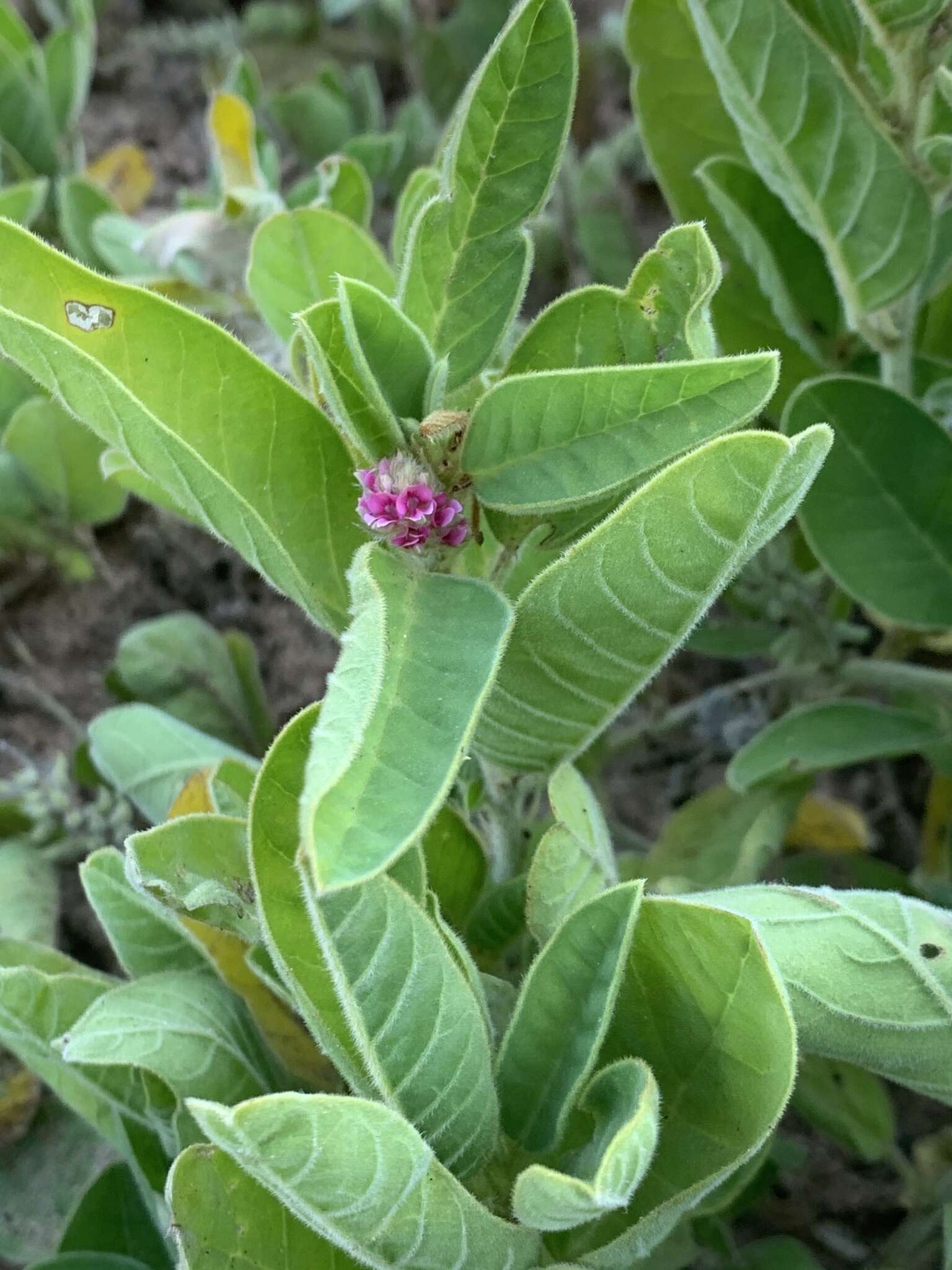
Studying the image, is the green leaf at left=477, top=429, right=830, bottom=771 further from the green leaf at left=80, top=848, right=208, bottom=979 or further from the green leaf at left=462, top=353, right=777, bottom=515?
the green leaf at left=80, top=848, right=208, bottom=979

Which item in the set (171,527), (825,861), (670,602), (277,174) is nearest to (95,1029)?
(670,602)

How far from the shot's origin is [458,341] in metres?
0.55

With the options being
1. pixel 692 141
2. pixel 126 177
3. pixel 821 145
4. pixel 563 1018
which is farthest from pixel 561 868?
pixel 126 177

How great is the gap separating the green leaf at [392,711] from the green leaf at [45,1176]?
1.95 feet

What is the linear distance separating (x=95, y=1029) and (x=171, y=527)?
→ 2.56 ft

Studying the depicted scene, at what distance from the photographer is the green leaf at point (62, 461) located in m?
1.02

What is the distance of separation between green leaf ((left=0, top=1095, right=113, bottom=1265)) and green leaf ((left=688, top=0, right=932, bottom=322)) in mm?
821

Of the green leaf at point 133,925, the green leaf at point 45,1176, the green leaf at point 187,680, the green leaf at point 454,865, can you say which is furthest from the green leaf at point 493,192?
the green leaf at point 45,1176

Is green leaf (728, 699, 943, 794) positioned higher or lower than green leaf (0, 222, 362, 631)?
lower

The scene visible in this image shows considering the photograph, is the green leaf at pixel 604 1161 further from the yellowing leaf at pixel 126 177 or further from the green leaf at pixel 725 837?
the yellowing leaf at pixel 126 177

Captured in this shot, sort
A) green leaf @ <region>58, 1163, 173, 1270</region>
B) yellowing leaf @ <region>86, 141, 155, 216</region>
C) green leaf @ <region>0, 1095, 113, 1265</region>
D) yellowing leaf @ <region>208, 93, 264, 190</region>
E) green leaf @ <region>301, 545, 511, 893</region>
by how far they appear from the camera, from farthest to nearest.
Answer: yellowing leaf @ <region>86, 141, 155, 216</region>
yellowing leaf @ <region>208, 93, 264, 190</region>
green leaf @ <region>0, 1095, 113, 1265</region>
green leaf @ <region>58, 1163, 173, 1270</region>
green leaf @ <region>301, 545, 511, 893</region>

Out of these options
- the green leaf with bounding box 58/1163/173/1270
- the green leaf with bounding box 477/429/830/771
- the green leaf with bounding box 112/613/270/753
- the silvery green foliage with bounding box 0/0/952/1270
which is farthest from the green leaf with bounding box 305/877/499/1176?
the green leaf with bounding box 112/613/270/753

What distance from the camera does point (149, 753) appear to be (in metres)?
0.84

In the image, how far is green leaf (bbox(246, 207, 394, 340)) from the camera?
0.75 m
